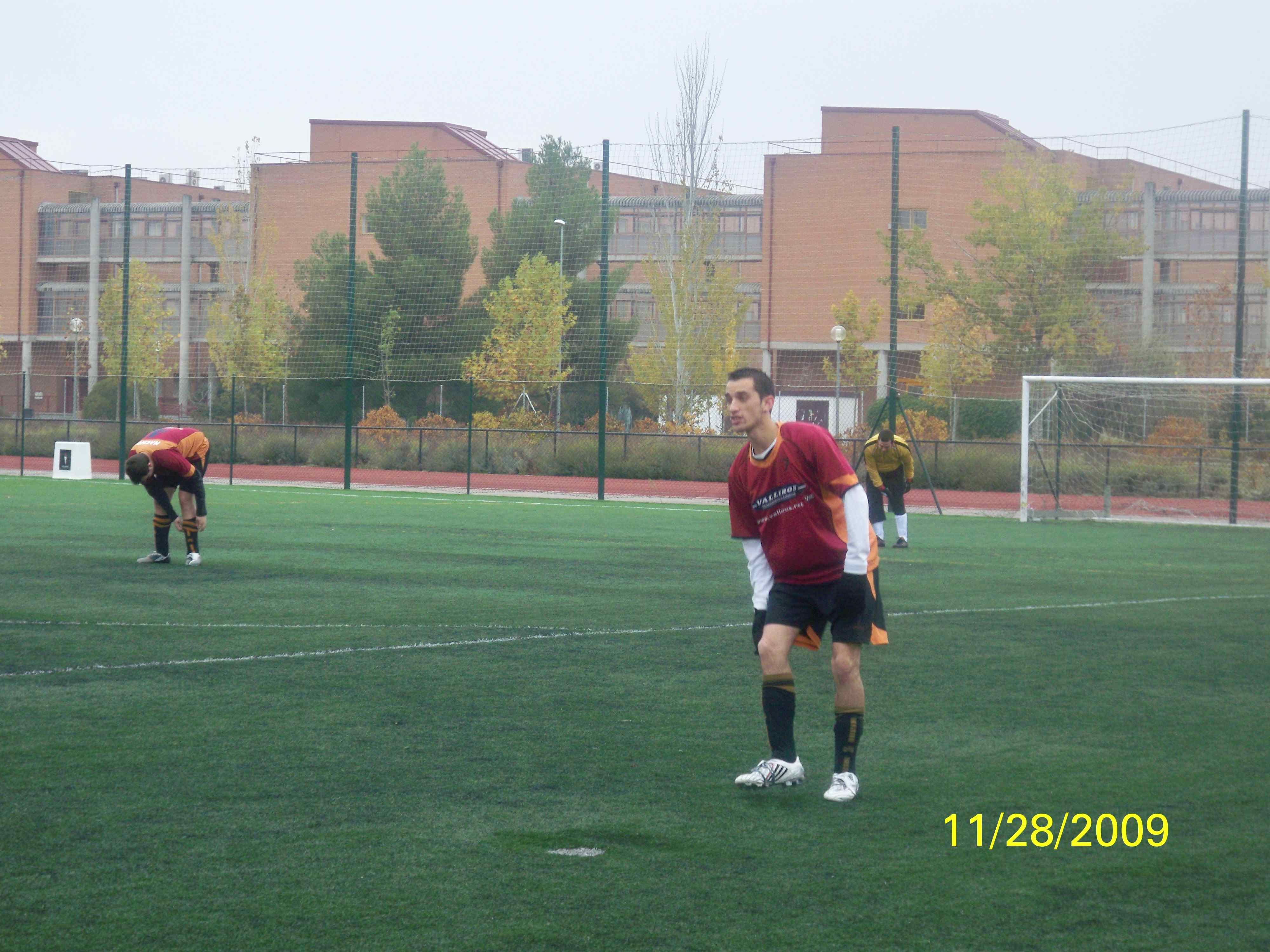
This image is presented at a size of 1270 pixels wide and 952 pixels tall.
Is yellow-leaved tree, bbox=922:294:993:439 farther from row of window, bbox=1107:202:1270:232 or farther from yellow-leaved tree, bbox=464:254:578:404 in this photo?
yellow-leaved tree, bbox=464:254:578:404

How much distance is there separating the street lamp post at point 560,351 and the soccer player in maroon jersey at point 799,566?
25047mm

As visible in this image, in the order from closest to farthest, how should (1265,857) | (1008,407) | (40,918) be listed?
(40,918) < (1265,857) < (1008,407)

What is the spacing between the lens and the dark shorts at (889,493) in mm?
15961

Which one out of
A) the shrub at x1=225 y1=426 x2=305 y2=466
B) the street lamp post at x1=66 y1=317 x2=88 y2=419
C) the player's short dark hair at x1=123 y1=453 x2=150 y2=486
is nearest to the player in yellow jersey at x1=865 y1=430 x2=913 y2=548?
the player's short dark hair at x1=123 y1=453 x2=150 y2=486

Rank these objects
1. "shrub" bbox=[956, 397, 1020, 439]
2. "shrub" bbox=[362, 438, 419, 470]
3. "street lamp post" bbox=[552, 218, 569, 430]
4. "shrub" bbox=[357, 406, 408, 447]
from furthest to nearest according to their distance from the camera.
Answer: "shrub" bbox=[362, 438, 419, 470] < "shrub" bbox=[357, 406, 408, 447] < "street lamp post" bbox=[552, 218, 569, 430] < "shrub" bbox=[956, 397, 1020, 439]

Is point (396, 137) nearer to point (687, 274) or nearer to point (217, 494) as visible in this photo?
point (687, 274)

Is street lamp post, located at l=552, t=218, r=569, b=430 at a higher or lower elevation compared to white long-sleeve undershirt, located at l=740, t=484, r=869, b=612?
higher

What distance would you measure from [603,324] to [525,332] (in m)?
12.9

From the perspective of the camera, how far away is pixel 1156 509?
82.1ft

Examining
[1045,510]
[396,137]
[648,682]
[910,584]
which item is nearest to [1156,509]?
[1045,510]

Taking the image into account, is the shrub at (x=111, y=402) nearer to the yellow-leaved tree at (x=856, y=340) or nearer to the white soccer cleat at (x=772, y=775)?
the yellow-leaved tree at (x=856, y=340)

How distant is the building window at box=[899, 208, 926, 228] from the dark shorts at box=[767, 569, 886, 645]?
136 feet

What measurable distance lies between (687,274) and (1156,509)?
58.0ft

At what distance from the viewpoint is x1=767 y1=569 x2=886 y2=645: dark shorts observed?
561 centimetres
